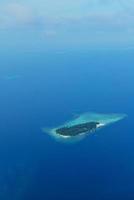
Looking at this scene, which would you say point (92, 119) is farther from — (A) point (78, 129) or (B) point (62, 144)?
(B) point (62, 144)

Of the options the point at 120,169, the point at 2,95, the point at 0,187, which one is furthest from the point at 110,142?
the point at 2,95

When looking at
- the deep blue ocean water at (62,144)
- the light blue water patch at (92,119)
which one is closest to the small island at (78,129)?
the light blue water patch at (92,119)

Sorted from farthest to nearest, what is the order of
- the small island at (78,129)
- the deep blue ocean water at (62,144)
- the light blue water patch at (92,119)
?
1. the light blue water patch at (92,119)
2. the small island at (78,129)
3. the deep blue ocean water at (62,144)

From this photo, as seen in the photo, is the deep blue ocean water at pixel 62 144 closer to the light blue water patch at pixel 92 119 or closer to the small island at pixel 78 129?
the light blue water patch at pixel 92 119

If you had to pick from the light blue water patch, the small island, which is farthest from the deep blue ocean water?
the small island

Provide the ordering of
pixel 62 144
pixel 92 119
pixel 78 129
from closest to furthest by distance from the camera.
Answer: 1. pixel 62 144
2. pixel 78 129
3. pixel 92 119

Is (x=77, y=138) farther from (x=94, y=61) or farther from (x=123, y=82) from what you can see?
(x=94, y=61)

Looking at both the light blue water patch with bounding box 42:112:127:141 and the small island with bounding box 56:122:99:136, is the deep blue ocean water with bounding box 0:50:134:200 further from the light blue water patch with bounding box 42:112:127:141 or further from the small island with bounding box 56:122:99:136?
the small island with bounding box 56:122:99:136

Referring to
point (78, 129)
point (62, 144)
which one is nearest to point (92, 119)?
point (78, 129)
